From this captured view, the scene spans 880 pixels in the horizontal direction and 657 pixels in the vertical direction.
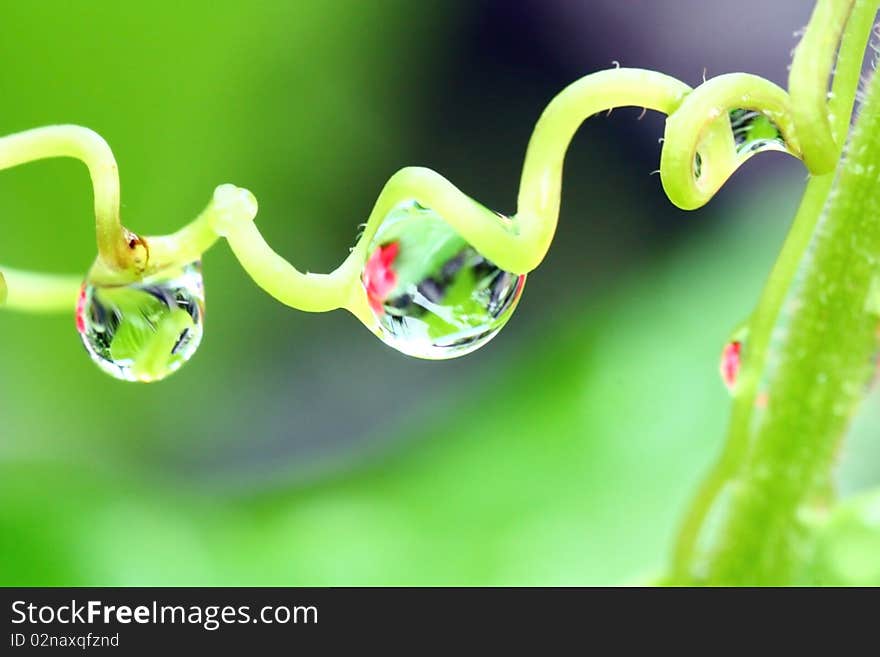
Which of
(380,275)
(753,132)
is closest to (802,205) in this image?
(753,132)

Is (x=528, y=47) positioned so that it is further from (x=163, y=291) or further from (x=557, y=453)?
(x=163, y=291)

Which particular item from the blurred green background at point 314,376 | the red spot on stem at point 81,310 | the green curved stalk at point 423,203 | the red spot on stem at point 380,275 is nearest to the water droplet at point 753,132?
the green curved stalk at point 423,203

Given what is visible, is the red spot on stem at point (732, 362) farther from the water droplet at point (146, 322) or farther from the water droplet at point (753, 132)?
the water droplet at point (146, 322)

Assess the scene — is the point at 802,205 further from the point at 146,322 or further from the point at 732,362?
the point at 146,322

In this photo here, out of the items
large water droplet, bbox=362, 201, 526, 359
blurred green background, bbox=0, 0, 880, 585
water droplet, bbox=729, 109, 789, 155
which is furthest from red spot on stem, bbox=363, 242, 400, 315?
blurred green background, bbox=0, 0, 880, 585

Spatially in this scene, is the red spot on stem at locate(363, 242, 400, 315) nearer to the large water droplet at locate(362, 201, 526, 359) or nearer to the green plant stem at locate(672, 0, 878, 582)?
the large water droplet at locate(362, 201, 526, 359)
